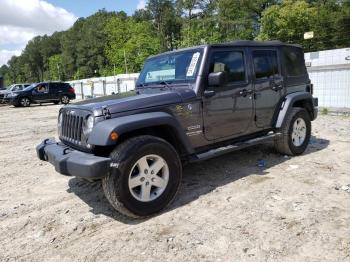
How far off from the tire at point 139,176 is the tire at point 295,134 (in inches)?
102

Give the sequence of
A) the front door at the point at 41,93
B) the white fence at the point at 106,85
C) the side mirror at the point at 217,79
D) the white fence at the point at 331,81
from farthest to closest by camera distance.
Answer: the white fence at the point at 106,85 → the front door at the point at 41,93 → the white fence at the point at 331,81 → the side mirror at the point at 217,79

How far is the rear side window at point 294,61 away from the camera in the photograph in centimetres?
636

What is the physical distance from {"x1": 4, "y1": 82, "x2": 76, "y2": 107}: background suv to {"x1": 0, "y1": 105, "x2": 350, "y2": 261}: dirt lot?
18.9 meters

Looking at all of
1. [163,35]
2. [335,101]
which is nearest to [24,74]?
[163,35]

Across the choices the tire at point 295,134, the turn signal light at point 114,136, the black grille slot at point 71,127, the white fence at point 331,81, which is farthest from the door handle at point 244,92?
the white fence at point 331,81

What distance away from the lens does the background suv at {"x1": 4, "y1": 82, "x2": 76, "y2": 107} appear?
23.9 meters

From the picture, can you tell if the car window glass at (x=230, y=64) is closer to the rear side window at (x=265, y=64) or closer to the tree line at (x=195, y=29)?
the rear side window at (x=265, y=64)

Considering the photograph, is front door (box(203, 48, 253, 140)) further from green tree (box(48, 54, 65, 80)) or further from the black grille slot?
green tree (box(48, 54, 65, 80))

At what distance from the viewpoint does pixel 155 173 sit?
4207 millimetres

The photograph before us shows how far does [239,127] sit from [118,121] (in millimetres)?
2159

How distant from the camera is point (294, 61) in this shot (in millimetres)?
6555

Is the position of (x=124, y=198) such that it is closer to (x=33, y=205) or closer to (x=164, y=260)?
(x=164, y=260)

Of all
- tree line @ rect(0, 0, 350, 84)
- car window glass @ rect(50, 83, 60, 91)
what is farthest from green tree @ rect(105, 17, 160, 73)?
car window glass @ rect(50, 83, 60, 91)

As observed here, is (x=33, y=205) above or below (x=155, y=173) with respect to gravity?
below
